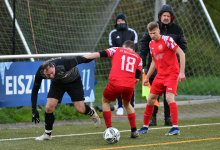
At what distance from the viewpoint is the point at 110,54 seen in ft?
18.4

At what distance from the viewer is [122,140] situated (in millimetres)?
5500

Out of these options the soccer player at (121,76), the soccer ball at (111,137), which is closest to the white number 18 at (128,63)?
the soccer player at (121,76)

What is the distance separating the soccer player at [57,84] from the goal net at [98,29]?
4441 mm

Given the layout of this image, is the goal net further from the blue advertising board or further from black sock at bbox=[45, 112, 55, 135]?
black sock at bbox=[45, 112, 55, 135]

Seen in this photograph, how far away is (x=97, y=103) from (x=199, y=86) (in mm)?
3829

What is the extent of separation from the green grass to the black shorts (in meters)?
0.68

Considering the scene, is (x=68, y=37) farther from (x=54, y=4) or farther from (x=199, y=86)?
(x=199, y=86)

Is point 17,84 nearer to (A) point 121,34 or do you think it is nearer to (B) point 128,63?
(A) point 121,34

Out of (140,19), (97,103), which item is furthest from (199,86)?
(97,103)

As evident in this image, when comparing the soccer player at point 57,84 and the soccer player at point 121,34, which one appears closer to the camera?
the soccer player at point 57,84

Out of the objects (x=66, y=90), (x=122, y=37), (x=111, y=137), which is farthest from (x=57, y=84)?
(x=122, y=37)

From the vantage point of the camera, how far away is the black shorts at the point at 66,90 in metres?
5.88

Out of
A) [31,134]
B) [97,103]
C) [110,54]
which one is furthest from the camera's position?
[97,103]

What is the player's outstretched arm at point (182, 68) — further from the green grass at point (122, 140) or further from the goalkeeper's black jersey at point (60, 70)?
the goalkeeper's black jersey at point (60, 70)
